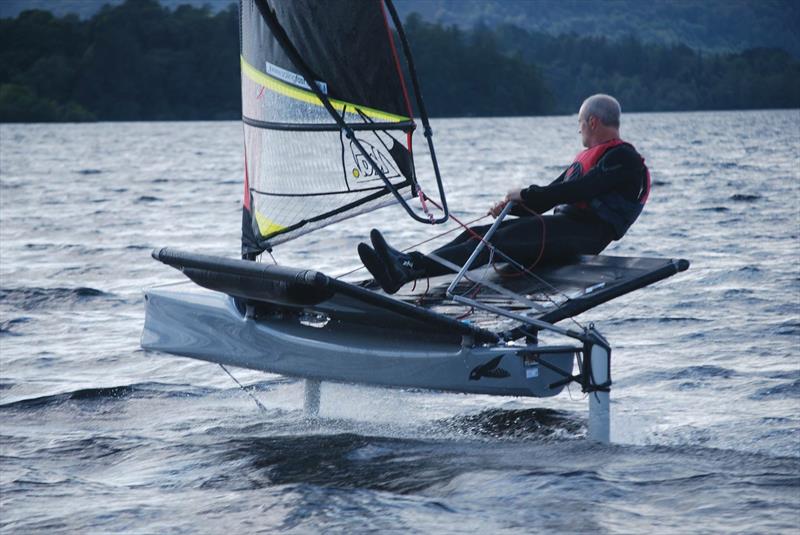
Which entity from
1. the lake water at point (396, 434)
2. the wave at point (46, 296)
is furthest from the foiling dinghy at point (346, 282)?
the wave at point (46, 296)

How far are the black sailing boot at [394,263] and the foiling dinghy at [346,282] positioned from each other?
144 millimetres

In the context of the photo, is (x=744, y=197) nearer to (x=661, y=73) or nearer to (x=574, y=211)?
(x=574, y=211)

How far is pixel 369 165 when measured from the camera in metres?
6.67

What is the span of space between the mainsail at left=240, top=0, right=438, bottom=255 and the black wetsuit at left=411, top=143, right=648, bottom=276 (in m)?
0.52

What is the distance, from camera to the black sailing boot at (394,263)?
5.85 meters

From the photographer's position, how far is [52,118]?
93188mm

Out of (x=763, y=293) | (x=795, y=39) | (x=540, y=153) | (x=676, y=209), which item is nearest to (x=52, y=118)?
(x=540, y=153)

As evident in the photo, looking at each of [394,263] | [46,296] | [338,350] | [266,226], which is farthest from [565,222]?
[46,296]

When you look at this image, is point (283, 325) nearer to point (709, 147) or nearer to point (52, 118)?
point (709, 147)

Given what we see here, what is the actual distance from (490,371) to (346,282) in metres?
0.77

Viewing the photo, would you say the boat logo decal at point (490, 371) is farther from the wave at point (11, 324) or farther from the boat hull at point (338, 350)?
the wave at point (11, 324)

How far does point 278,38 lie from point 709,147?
42169 mm

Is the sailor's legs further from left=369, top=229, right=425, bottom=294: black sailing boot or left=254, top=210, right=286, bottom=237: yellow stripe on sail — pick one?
left=254, top=210, right=286, bottom=237: yellow stripe on sail

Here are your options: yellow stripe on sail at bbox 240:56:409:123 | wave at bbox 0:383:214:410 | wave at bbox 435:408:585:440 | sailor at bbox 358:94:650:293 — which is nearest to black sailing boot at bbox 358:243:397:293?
sailor at bbox 358:94:650:293
